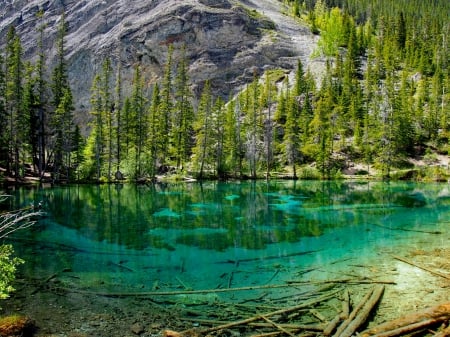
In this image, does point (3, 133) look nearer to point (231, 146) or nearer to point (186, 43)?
point (231, 146)

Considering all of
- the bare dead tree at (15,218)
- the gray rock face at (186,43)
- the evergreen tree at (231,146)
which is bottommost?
the bare dead tree at (15,218)

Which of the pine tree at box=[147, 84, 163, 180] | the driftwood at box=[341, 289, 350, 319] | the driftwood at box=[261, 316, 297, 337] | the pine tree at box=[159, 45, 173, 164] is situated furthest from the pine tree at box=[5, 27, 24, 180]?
the driftwood at box=[261, 316, 297, 337]

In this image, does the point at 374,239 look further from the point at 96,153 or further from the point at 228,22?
the point at 228,22

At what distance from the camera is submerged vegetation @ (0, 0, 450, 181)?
59.1m

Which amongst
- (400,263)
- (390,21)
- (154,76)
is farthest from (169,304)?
(390,21)

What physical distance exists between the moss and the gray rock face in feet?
325

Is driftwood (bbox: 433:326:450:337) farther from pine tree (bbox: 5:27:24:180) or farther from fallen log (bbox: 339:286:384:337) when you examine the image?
pine tree (bbox: 5:27:24:180)

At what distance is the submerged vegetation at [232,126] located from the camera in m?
59.1

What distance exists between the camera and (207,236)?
878 inches

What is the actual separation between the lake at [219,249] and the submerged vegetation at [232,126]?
2641cm

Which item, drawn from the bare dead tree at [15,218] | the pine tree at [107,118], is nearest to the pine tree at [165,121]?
the pine tree at [107,118]

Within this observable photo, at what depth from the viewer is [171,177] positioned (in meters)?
66.5

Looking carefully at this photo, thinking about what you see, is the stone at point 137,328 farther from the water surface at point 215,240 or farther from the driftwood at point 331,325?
the driftwood at point 331,325

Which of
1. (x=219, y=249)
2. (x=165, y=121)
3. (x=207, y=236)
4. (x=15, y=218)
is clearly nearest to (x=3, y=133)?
(x=165, y=121)
